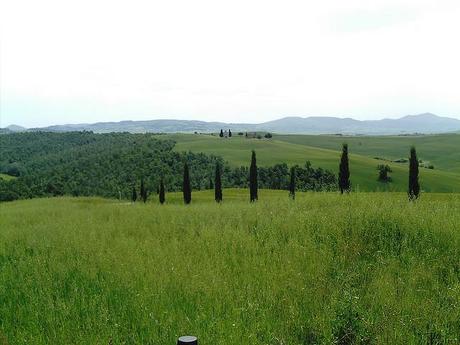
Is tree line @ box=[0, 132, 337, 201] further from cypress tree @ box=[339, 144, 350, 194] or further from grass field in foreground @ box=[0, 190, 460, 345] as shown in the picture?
grass field in foreground @ box=[0, 190, 460, 345]

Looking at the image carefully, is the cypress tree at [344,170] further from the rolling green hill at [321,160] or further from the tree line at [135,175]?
the tree line at [135,175]

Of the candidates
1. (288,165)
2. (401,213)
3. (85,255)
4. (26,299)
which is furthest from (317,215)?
(288,165)

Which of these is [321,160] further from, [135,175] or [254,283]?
[254,283]

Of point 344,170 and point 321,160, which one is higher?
point 344,170

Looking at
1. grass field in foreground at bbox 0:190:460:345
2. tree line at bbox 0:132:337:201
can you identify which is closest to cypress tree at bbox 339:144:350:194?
grass field in foreground at bbox 0:190:460:345

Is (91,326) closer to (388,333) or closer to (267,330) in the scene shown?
(267,330)

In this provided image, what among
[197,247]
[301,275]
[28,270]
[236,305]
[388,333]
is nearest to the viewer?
[388,333]

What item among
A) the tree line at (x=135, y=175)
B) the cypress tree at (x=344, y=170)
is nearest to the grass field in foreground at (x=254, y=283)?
the cypress tree at (x=344, y=170)

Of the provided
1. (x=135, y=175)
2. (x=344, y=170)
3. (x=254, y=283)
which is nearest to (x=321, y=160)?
(x=135, y=175)

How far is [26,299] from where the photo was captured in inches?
277

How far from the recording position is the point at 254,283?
677 centimetres

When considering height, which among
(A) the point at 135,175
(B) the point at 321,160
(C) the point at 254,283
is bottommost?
(A) the point at 135,175

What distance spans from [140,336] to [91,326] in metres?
0.76

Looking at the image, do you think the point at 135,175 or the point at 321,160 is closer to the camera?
the point at 135,175
